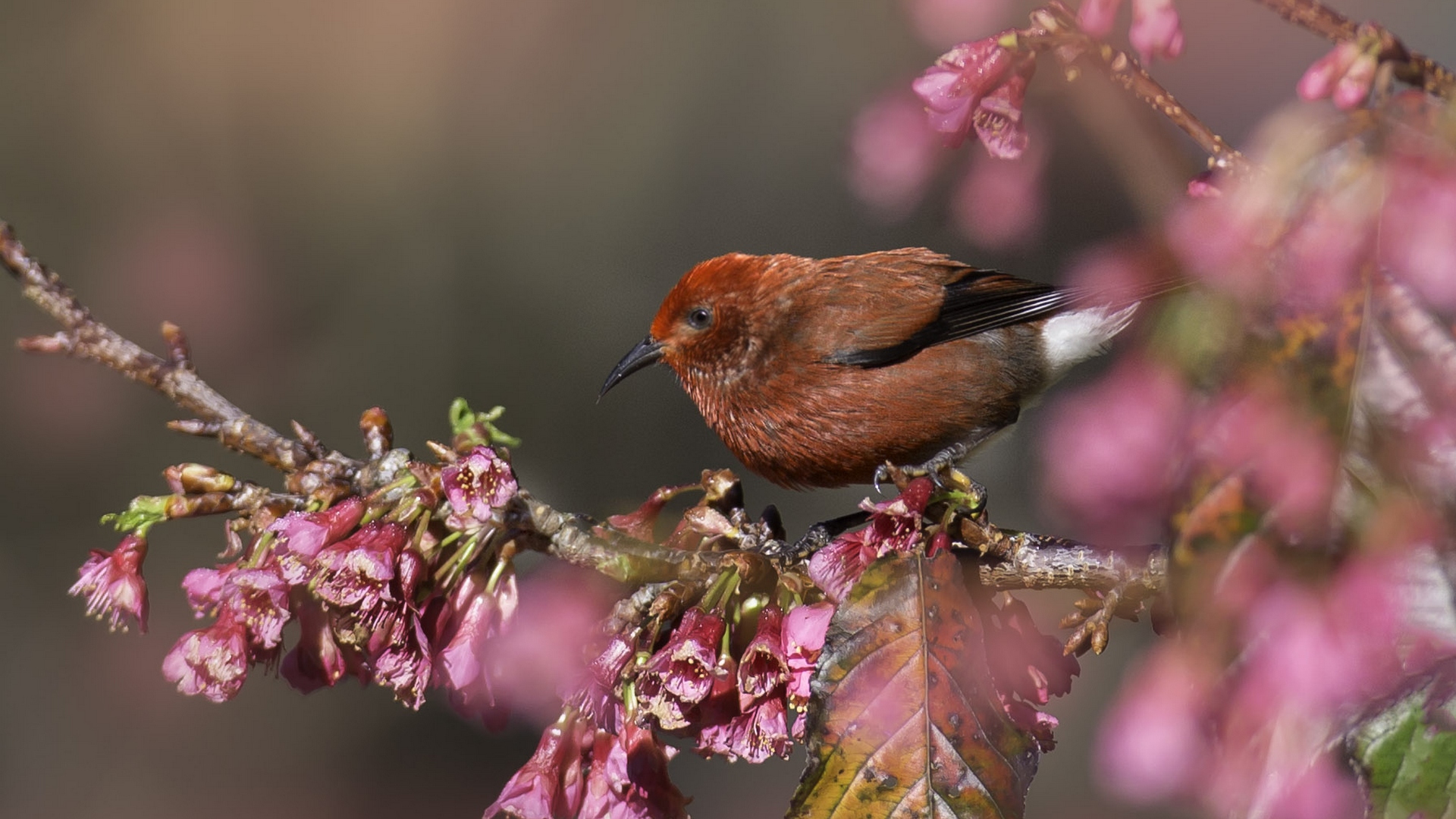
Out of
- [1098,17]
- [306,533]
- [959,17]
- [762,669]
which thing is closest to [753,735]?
[762,669]

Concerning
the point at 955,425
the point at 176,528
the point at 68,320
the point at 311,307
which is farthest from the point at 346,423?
the point at 68,320

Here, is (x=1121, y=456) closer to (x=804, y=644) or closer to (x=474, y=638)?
(x=804, y=644)

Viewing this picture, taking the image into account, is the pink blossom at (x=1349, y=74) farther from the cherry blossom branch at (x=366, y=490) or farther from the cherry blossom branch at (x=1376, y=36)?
the cherry blossom branch at (x=366, y=490)

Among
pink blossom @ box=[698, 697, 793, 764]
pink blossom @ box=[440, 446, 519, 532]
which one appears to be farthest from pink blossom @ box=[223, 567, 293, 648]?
pink blossom @ box=[698, 697, 793, 764]

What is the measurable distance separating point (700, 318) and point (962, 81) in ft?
2.05

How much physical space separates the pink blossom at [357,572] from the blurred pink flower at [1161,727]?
0.35 m

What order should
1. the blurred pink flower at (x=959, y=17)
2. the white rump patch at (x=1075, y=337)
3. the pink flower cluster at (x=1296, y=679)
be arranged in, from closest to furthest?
the pink flower cluster at (x=1296, y=679) → the blurred pink flower at (x=959, y=17) → the white rump patch at (x=1075, y=337)

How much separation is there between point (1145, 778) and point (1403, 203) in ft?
0.71

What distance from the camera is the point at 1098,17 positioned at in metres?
0.44

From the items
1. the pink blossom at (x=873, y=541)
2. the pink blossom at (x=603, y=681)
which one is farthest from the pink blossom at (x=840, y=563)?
the pink blossom at (x=603, y=681)

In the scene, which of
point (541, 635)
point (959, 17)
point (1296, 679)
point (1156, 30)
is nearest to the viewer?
point (1296, 679)

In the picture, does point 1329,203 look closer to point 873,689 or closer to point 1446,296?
point 1446,296

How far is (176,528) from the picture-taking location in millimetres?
2273

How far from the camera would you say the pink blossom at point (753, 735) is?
54 cm
